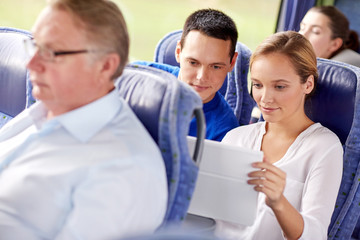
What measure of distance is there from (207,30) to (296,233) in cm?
96

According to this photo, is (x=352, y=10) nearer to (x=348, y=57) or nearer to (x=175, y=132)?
(x=348, y=57)

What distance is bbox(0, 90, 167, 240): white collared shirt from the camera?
119 cm

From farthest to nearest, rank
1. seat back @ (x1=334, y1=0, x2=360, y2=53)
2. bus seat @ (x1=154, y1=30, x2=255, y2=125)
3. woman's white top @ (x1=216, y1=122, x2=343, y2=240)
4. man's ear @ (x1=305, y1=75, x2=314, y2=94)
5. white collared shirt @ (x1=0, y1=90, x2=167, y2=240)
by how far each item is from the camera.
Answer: seat back @ (x1=334, y1=0, x2=360, y2=53) → bus seat @ (x1=154, y1=30, x2=255, y2=125) → man's ear @ (x1=305, y1=75, x2=314, y2=94) → woman's white top @ (x1=216, y1=122, x2=343, y2=240) → white collared shirt @ (x1=0, y1=90, x2=167, y2=240)

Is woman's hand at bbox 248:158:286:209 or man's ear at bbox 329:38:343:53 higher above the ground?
man's ear at bbox 329:38:343:53

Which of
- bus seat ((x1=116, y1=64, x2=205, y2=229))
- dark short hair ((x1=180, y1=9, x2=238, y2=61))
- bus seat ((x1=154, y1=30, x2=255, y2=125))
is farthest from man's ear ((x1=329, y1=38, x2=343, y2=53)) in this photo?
bus seat ((x1=116, y1=64, x2=205, y2=229))

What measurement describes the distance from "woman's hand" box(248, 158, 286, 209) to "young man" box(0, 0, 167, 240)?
31 cm

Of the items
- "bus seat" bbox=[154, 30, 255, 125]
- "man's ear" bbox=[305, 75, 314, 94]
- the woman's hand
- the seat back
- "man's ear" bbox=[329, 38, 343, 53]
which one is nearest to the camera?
the woman's hand

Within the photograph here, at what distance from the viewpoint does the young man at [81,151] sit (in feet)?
3.94

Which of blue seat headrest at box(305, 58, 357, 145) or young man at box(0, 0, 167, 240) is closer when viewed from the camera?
young man at box(0, 0, 167, 240)

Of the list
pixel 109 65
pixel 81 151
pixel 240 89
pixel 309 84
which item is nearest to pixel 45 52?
pixel 109 65

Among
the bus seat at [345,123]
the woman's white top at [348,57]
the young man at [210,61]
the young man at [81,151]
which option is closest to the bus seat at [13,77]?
the young man at [210,61]

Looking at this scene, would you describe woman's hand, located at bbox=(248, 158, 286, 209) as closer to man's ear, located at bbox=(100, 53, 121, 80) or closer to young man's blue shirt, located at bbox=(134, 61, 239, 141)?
man's ear, located at bbox=(100, 53, 121, 80)

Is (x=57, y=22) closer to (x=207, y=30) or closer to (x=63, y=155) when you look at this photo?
(x=63, y=155)

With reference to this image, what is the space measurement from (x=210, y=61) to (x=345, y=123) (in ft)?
2.04
